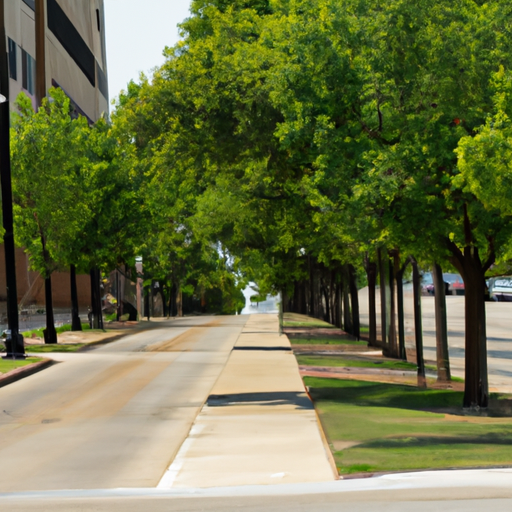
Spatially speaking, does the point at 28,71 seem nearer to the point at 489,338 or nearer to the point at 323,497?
the point at 489,338

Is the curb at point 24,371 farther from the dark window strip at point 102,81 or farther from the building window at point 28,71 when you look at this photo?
the dark window strip at point 102,81

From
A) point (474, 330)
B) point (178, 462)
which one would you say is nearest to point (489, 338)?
point (474, 330)

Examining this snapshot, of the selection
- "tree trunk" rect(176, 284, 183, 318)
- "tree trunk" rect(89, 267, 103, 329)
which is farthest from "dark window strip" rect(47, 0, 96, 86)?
"tree trunk" rect(89, 267, 103, 329)

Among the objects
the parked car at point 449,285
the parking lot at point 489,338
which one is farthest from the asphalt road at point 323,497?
the parked car at point 449,285

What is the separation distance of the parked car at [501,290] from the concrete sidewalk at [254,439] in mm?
57221

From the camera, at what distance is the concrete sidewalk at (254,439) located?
10190mm

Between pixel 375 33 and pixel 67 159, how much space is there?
19794 millimetres

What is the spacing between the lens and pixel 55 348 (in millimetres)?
34531

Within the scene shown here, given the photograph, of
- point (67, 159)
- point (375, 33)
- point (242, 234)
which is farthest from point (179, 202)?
point (375, 33)

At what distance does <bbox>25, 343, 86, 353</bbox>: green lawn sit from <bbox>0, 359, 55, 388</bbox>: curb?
5132 mm

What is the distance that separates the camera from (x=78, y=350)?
114 feet

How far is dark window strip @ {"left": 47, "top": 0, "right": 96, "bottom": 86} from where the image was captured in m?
70.5

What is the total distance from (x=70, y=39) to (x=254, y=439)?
2750 inches

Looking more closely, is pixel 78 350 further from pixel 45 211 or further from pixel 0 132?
pixel 0 132
